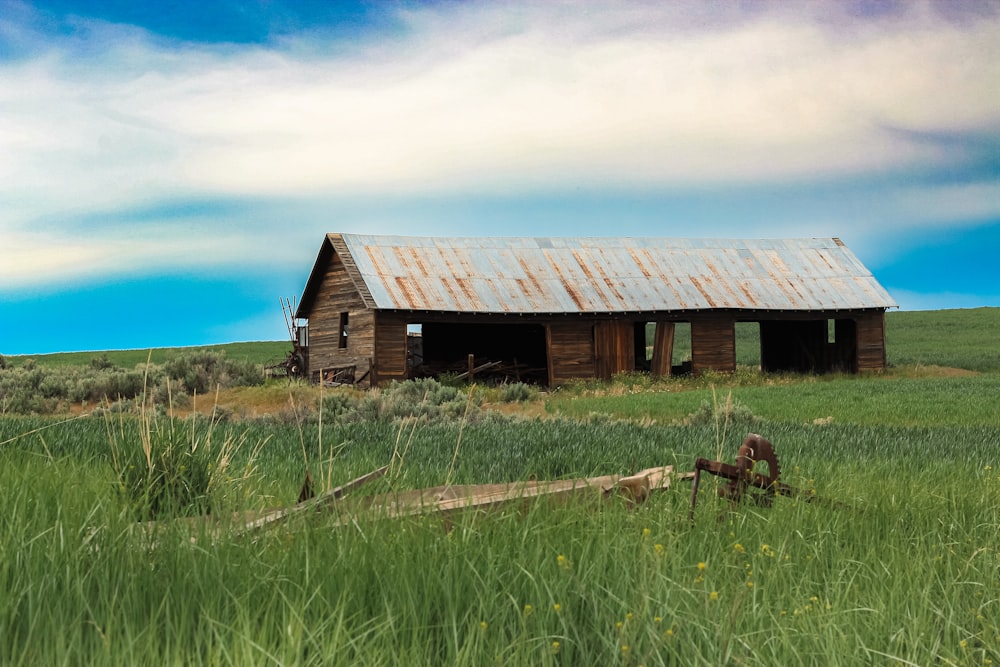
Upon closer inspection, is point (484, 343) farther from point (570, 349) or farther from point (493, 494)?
point (493, 494)

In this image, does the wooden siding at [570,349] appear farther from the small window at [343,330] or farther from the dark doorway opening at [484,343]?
the small window at [343,330]

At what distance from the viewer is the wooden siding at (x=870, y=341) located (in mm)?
36000

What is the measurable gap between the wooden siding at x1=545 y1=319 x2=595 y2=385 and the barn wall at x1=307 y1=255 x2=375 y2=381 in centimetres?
649

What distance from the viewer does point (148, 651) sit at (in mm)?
3320

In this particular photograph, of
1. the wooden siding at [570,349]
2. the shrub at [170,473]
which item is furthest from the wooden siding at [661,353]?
the shrub at [170,473]

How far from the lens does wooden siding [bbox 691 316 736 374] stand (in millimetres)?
34156

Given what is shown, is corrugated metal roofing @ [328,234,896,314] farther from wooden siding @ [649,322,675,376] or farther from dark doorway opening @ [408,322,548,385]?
dark doorway opening @ [408,322,548,385]

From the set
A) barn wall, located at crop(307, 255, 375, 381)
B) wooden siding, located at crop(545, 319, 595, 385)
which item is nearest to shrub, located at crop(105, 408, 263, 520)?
barn wall, located at crop(307, 255, 375, 381)

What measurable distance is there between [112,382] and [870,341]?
2848 cm

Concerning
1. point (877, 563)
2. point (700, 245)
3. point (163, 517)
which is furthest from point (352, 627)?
point (700, 245)

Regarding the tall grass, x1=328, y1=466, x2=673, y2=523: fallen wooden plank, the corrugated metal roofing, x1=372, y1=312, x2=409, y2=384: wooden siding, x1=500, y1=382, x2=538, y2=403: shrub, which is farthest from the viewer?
the corrugated metal roofing

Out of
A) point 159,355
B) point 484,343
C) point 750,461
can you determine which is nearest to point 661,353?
point 484,343

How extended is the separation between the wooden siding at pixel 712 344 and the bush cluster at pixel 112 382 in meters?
16.8

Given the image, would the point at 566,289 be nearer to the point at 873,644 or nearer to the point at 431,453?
the point at 431,453
